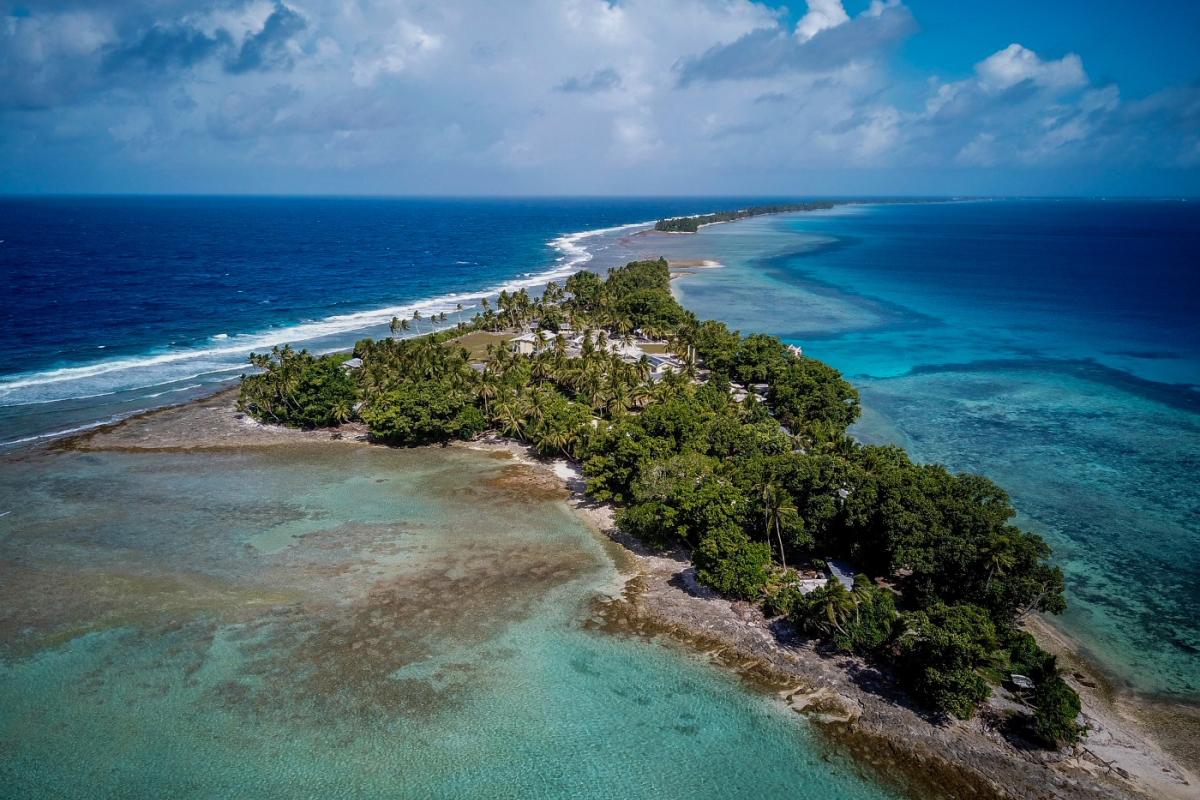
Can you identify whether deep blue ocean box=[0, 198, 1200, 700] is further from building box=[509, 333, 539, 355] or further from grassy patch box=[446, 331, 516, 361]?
building box=[509, 333, 539, 355]

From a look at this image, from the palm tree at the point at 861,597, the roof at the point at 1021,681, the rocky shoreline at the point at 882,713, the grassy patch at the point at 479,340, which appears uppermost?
the grassy patch at the point at 479,340

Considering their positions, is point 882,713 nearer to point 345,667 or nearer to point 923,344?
point 345,667

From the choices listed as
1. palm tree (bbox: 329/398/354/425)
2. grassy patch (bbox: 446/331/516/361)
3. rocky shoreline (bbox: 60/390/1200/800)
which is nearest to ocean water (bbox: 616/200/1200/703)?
rocky shoreline (bbox: 60/390/1200/800)

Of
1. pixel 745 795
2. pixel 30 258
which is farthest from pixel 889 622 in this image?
pixel 30 258

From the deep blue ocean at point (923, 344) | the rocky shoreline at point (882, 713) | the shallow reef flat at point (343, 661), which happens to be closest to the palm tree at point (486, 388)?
the shallow reef flat at point (343, 661)

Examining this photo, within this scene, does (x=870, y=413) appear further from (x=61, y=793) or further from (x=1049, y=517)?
(x=61, y=793)

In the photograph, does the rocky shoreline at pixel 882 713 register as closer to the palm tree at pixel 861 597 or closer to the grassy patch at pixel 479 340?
the palm tree at pixel 861 597

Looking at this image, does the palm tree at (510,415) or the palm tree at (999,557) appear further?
the palm tree at (510,415)
